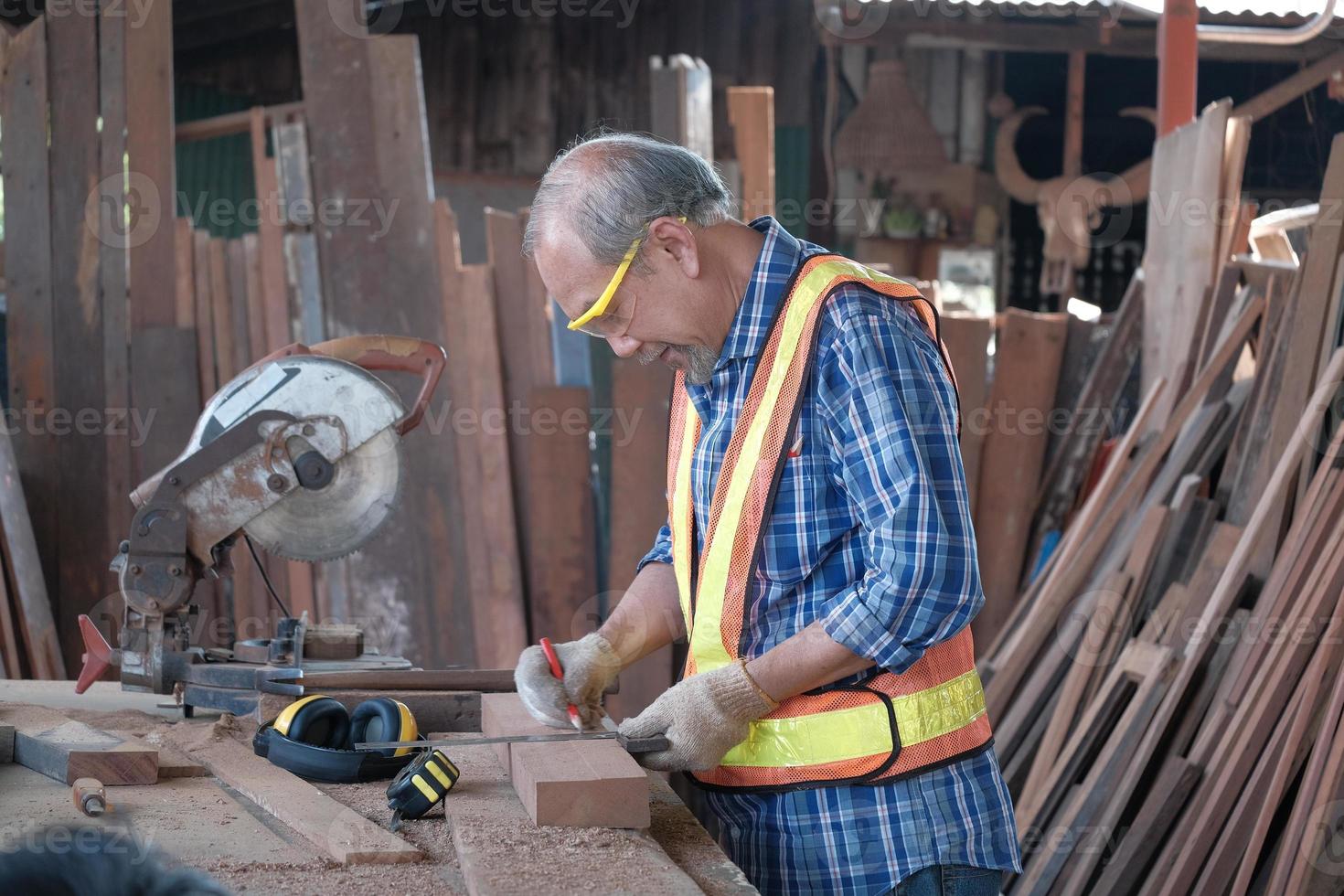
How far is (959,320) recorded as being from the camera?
5.11 m

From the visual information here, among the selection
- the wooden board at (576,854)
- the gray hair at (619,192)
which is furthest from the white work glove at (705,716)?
the gray hair at (619,192)

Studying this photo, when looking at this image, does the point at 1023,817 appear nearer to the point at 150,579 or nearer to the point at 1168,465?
the point at 1168,465

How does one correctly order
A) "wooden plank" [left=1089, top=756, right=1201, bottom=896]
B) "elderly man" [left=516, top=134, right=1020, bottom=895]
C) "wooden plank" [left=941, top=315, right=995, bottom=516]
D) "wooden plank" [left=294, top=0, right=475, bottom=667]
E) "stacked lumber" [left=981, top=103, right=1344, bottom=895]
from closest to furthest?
1. "elderly man" [left=516, top=134, right=1020, bottom=895]
2. "stacked lumber" [left=981, top=103, right=1344, bottom=895]
3. "wooden plank" [left=1089, top=756, right=1201, bottom=896]
4. "wooden plank" [left=294, top=0, right=475, bottom=667]
5. "wooden plank" [left=941, top=315, right=995, bottom=516]

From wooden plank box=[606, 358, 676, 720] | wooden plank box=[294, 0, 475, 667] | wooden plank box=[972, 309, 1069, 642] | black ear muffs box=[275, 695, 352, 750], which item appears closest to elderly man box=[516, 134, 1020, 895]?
black ear muffs box=[275, 695, 352, 750]

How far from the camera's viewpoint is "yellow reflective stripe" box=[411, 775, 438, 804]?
1873 mm

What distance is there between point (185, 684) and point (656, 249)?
142cm

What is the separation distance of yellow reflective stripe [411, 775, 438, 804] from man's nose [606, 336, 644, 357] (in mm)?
695

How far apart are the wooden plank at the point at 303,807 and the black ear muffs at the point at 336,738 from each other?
3cm

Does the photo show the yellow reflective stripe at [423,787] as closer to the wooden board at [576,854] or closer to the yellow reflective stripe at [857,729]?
the wooden board at [576,854]

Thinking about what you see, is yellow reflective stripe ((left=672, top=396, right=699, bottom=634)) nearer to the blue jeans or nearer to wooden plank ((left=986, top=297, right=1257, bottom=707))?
the blue jeans

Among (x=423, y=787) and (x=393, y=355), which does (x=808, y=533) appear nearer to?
(x=423, y=787)

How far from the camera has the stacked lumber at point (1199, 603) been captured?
3.33 m

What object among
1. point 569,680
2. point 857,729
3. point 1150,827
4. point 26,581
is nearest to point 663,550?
point 569,680

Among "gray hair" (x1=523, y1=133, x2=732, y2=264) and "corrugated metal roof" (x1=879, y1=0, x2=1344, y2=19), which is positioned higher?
"corrugated metal roof" (x1=879, y1=0, x2=1344, y2=19)
